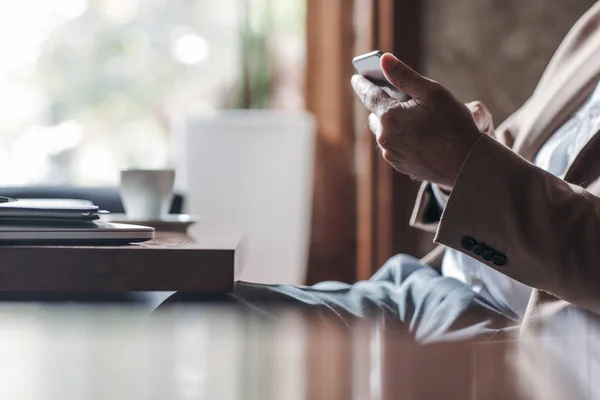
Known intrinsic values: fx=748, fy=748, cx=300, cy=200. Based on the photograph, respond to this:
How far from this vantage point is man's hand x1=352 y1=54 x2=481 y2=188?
78 cm

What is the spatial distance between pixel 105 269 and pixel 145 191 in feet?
1.57

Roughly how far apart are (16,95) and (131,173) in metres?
2.15

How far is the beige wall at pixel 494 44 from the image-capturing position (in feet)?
8.85

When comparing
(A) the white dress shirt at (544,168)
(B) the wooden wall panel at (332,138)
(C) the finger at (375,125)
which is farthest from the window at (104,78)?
(C) the finger at (375,125)

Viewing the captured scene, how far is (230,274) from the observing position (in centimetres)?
72

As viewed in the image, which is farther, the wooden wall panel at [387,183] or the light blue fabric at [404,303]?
the wooden wall panel at [387,183]

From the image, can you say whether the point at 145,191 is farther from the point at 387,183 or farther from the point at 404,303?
the point at 387,183

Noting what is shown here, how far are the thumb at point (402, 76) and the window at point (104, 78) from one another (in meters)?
2.27

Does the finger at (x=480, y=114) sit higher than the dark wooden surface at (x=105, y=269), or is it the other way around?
the finger at (x=480, y=114)

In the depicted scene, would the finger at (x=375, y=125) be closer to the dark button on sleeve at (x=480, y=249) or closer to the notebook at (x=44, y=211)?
the dark button on sleeve at (x=480, y=249)

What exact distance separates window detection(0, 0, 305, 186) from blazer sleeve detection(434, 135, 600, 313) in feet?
7.61

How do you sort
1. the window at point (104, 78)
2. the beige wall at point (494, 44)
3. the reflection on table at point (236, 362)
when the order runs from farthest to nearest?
the window at point (104, 78)
the beige wall at point (494, 44)
the reflection on table at point (236, 362)

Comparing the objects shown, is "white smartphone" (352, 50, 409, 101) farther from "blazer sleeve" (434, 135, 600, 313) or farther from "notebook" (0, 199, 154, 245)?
"notebook" (0, 199, 154, 245)

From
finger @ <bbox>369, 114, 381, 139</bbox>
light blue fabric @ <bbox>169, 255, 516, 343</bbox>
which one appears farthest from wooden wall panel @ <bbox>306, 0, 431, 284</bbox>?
finger @ <bbox>369, 114, 381, 139</bbox>
